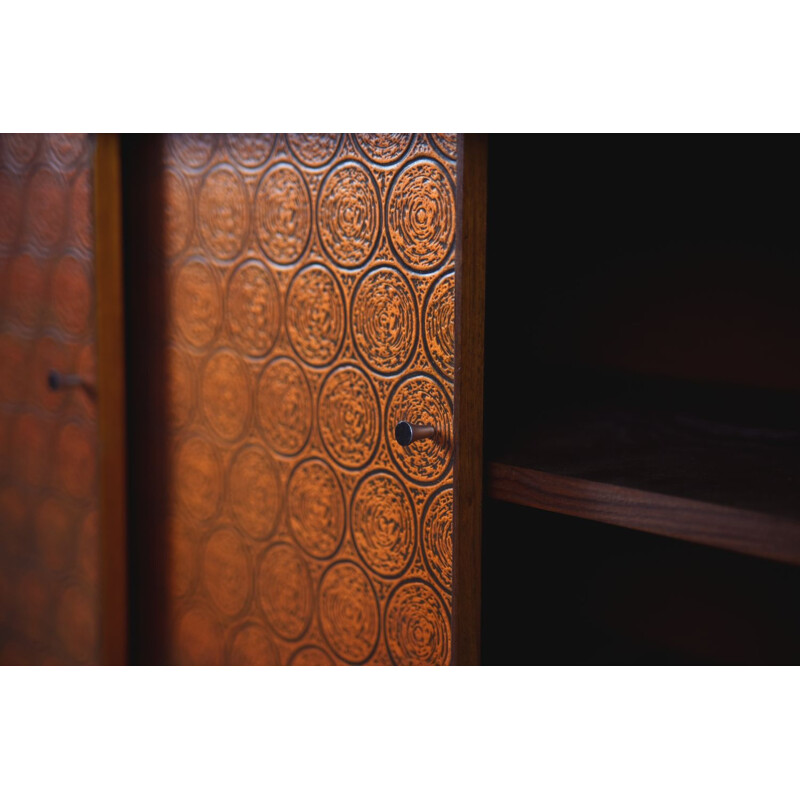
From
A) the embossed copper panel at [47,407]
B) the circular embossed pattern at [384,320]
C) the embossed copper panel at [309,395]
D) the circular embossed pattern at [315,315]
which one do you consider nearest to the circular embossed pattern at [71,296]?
the embossed copper panel at [47,407]

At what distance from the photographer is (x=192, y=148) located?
114cm

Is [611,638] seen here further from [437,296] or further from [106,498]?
[106,498]

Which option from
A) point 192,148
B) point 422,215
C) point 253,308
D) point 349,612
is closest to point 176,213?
point 192,148

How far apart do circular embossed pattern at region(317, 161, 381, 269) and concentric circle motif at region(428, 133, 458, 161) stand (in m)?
0.10

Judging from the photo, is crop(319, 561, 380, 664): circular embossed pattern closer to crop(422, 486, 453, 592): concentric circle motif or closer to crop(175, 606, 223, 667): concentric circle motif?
crop(422, 486, 453, 592): concentric circle motif

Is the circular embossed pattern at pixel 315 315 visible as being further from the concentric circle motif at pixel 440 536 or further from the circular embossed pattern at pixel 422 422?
the concentric circle motif at pixel 440 536

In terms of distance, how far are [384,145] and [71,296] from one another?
0.56 meters

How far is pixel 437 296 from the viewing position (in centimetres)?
90

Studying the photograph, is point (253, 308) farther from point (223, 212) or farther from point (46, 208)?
point (46, 208)

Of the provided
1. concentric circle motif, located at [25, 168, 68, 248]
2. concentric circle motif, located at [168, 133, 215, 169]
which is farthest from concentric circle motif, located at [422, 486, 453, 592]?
concentric circle motif, located at [25, 168, 68, 248]

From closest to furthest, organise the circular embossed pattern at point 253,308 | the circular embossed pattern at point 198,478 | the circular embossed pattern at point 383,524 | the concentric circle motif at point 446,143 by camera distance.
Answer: the concentric circle motif at point 446,143 < the circular embossed pattern at point 383,524 < the circular embossed pattern at point 253,308 < the circular embossed pattern at point 198,478

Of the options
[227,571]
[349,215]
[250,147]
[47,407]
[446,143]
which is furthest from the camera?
[47,407]

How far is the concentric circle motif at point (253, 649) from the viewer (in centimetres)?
115

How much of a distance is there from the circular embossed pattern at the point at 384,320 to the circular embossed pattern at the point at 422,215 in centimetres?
3
